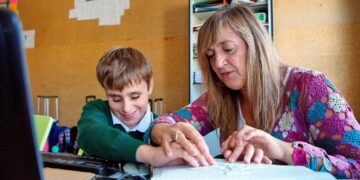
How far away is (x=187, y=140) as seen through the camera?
0.65 meters

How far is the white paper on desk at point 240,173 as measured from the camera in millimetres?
473

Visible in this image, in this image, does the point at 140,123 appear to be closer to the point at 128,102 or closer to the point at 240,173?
the point at 128,102

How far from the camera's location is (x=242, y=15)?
94 centimetres

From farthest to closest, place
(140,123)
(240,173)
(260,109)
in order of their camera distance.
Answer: (140,123)
(260,109)
(240,173)

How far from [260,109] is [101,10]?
2502 mm

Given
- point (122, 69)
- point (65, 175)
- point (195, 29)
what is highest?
→ point (195, 29)

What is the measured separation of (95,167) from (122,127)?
41 cm

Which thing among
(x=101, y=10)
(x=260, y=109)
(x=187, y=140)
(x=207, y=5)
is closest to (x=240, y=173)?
(x=187, y=140)

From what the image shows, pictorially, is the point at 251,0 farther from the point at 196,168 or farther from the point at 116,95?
the point at 196,168

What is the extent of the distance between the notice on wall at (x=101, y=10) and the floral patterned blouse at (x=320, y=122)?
7.46 feet

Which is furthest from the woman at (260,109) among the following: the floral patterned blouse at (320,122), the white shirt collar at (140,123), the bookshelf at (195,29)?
the bookshelf at (195,29)

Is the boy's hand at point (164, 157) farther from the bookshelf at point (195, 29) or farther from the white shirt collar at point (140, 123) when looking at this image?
the bookshelf at point (195, 29)

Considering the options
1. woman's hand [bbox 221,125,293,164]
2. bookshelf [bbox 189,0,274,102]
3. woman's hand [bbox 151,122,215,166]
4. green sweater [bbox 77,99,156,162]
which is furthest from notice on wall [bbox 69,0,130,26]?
woman's hand [bbox 221,125,293,164]

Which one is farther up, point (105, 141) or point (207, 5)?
point (207, 5)
